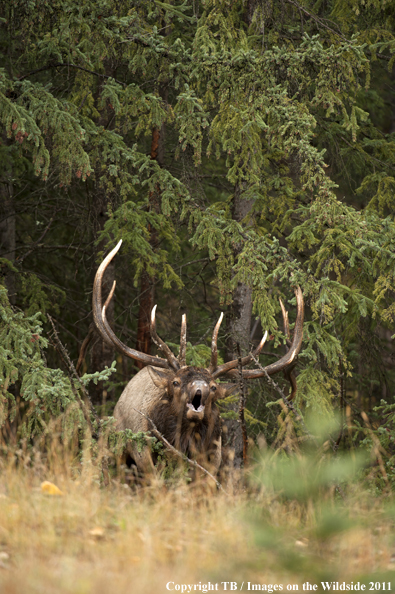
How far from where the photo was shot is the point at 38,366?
6.61 m

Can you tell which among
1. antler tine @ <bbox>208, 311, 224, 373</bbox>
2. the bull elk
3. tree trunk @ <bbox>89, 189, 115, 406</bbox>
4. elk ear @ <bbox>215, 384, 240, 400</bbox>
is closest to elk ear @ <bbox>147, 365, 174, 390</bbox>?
the bull elk

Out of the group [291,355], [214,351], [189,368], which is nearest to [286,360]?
[291,355]

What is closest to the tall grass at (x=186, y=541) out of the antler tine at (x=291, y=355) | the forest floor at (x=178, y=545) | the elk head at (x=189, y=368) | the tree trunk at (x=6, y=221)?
the forest floor at (x=178, y=545)

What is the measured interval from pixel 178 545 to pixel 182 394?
335cm

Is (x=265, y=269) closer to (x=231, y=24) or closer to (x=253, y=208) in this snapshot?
(x=253, y=208)

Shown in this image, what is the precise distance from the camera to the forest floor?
3201 mm

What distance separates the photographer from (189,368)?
23.7 ft

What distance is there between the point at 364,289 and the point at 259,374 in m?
2.80

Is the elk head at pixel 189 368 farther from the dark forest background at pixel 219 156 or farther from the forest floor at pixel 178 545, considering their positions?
the forest floor at pixel 178 545

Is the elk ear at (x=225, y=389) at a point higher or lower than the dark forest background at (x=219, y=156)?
lower

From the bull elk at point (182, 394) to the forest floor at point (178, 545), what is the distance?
2449 mm

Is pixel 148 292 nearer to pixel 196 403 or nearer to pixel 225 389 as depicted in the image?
pixel 225 389

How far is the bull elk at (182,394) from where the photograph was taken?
7.03 meters

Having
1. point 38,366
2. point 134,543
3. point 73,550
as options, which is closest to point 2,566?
point 73,550
